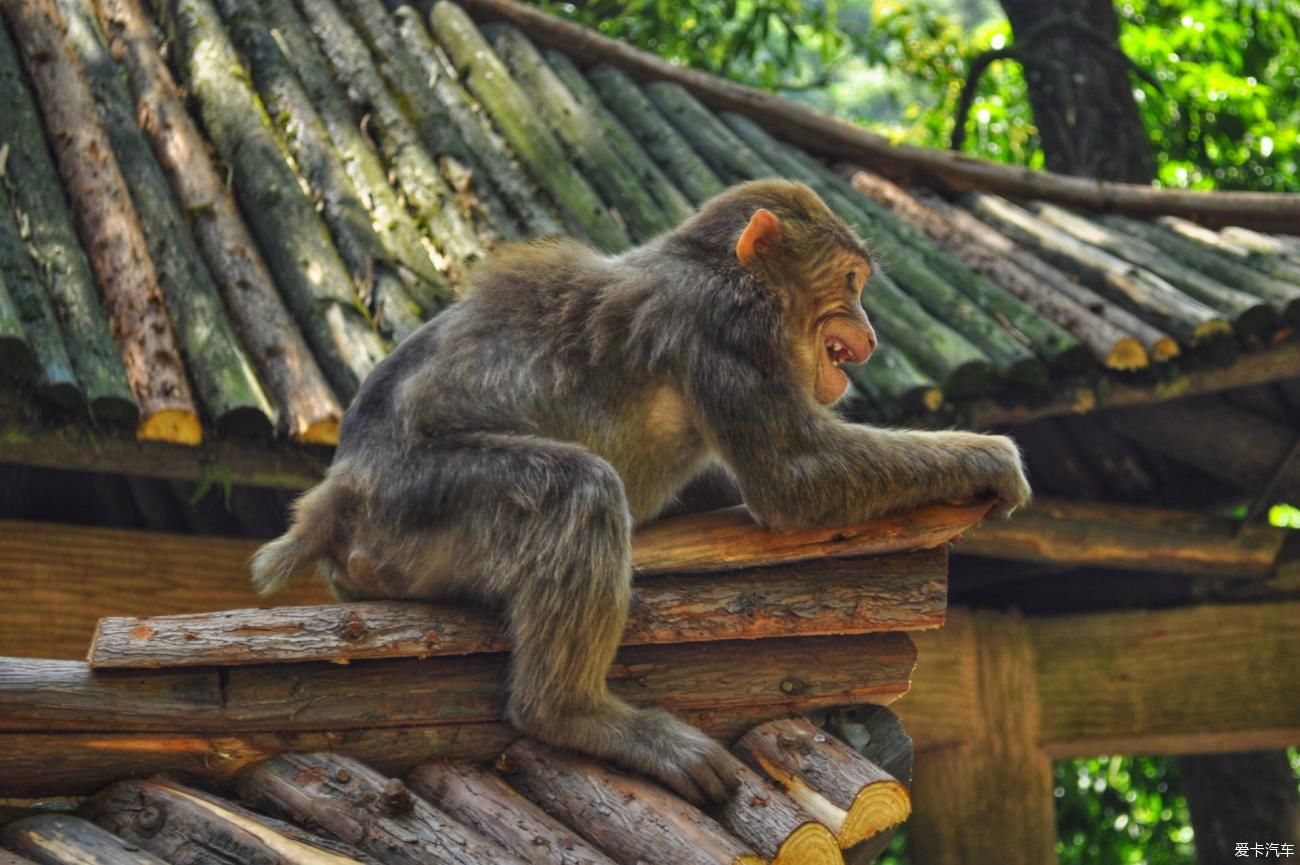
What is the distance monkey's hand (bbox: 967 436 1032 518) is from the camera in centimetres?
459

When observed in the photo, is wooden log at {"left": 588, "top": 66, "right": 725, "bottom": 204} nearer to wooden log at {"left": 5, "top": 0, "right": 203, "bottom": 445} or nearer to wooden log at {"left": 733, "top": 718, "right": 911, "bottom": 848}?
wooden log at {"left": 5, "top": 0, "right": 203, "bottom": 445}

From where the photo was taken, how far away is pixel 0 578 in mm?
5746

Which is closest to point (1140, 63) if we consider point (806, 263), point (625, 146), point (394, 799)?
point (625, 146)

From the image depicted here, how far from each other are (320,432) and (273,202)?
5.20ft

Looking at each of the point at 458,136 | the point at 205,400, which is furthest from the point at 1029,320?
the point at 205,400

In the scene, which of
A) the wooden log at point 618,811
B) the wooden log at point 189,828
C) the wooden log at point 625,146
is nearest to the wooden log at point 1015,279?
the wooden log at point 625,146

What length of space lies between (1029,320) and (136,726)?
423cm

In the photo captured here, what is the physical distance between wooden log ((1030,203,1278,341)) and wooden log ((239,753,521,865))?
4175 mm

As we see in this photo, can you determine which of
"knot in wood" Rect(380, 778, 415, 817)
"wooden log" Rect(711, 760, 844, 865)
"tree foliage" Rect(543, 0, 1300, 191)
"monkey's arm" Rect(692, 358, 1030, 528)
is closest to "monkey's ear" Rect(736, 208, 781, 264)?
"monkey's arm" Rect(692, 358, 1030, 528)

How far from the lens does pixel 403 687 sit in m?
4.22

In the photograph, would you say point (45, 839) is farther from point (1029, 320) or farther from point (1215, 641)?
point (1215, 641)

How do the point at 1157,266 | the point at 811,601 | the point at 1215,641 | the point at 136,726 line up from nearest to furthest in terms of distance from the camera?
the point at 136,726 < the point at 811,601 < the point at 1157,266 < the point at 1215,641

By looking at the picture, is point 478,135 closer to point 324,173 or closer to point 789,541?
point 324,173

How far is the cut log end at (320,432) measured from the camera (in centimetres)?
539
